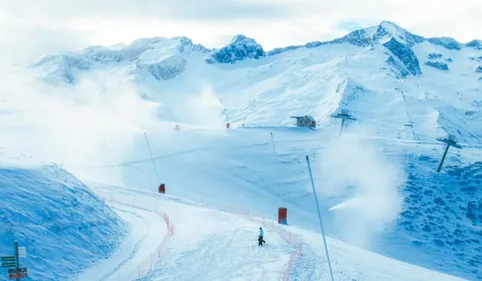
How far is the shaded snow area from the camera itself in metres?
26.2

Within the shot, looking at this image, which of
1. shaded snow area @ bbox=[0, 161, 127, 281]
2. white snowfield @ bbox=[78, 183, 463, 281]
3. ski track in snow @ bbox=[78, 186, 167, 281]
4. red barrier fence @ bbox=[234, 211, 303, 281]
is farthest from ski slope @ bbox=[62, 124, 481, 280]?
shaded snow area @ bbox=[0, 161, 127, 281]

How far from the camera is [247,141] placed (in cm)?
8519

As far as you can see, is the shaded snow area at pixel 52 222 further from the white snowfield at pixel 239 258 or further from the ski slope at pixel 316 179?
the ski slope at pixel 316 179

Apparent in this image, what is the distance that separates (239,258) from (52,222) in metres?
11.4

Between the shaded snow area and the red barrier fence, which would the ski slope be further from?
the shaded snow area

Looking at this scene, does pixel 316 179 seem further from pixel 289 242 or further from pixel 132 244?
pixel 132 244

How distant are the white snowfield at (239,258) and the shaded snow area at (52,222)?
125 cm

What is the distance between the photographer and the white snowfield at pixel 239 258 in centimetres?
2703

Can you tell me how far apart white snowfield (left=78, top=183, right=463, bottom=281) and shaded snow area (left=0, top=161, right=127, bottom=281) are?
1250mm

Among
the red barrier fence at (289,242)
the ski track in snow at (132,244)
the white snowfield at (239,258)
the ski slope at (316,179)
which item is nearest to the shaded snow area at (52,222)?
the ski track in snow at (132,244)

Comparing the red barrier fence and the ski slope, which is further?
the ski slope

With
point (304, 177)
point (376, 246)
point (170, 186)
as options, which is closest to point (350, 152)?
point (304, 177)

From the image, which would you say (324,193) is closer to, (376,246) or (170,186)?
(376,246)

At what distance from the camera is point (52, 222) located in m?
29.5
